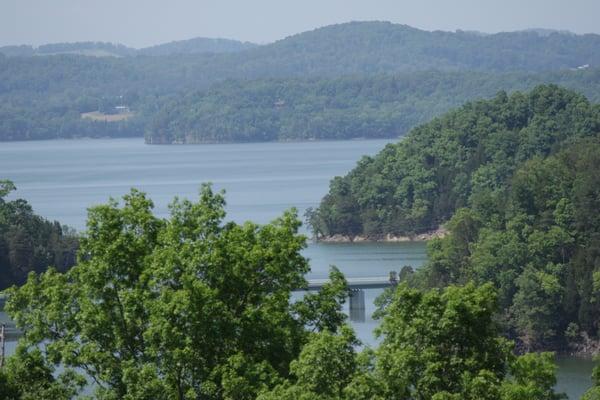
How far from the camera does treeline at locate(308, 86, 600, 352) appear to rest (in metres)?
63.9

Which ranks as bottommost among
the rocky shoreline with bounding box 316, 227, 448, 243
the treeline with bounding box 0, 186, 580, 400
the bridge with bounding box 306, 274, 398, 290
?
the rocky shoreline with bounding box 316, 227, 448, 243

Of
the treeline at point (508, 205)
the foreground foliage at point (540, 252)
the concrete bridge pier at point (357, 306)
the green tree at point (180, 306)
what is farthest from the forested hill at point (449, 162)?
the green tree at point (180, 306)

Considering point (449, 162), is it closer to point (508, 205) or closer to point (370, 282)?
point (508, 205)

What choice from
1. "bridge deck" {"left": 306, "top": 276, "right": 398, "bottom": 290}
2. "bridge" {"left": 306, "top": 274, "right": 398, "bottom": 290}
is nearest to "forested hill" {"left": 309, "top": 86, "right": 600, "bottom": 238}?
"bridge" {"left": 306, "top": 274, "right": 398, "bottom": 290}

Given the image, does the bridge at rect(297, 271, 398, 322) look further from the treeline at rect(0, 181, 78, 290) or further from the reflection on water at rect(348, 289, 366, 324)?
the treeline at rect(0, 181, 78, 290)

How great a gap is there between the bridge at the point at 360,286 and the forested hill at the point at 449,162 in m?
31.2

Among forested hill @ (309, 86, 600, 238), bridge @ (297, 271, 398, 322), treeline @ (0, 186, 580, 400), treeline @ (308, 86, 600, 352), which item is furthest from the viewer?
forested hill @ (309, 86, 600, 238)

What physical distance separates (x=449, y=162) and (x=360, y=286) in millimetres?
46985

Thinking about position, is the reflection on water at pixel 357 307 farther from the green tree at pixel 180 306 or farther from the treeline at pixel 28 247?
the green tree at pixel 180 306

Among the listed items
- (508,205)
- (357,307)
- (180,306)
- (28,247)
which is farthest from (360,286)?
(180,306)

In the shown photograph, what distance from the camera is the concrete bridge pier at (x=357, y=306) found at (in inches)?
2685

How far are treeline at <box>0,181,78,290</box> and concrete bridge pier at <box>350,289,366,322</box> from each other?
1832 centimetres

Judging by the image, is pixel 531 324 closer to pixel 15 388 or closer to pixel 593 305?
pixel 593 305

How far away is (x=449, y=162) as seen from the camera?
119 m
